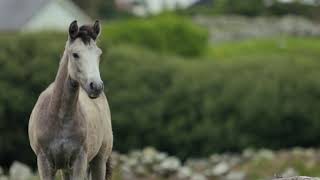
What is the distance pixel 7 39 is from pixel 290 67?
6.26 meters

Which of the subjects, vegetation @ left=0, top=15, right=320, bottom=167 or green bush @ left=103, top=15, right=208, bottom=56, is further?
green bush @ left=103, top=15, right=208, bottom=56

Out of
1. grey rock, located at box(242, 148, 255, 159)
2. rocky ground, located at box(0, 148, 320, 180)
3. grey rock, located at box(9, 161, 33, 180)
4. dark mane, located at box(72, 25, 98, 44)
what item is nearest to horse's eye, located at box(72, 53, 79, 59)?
dark mane, located at box(72, 25, 98, 44)

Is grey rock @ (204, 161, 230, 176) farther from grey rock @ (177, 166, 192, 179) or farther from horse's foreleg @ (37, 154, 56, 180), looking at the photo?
horse's foreleg @ (37, 154, 56, 180)

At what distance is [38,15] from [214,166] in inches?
872

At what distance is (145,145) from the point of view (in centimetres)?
2394

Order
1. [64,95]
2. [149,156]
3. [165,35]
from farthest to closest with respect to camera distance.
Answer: [165,35] → [149,156] → [64,95]

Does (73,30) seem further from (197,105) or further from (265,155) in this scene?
(197,105)

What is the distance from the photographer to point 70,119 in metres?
7.62

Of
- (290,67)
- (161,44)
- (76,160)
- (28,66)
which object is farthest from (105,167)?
(161,44)

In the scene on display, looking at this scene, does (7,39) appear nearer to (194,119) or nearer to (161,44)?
(194,119)

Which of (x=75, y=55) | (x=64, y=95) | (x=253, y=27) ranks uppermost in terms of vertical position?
(x=253, y=27)

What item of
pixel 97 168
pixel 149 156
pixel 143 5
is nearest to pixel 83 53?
pixel 97 168

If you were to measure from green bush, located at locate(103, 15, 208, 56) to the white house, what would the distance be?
4220mm

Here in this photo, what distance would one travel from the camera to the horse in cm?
737
